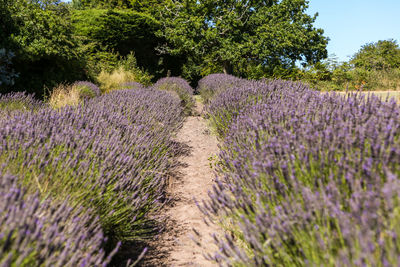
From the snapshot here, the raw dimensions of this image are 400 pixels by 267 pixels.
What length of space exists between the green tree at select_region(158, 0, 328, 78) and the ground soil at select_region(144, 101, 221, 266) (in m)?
9.40

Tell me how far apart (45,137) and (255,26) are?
1422cm

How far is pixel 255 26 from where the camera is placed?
14.5 meters

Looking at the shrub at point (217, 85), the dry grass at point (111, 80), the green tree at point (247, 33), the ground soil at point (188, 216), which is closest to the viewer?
the ground soil at point (188, 216)

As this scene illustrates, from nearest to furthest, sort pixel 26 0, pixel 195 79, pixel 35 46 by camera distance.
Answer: pixel 35 46 < pixel 26 0 < pixel 195 79

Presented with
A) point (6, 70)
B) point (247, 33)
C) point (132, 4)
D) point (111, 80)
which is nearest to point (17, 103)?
point (6, 70)

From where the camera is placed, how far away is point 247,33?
14352mm

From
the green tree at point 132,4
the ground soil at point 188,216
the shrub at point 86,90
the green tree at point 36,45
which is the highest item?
the green tree at point 132,4

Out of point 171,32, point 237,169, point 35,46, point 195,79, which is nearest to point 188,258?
point 237,169

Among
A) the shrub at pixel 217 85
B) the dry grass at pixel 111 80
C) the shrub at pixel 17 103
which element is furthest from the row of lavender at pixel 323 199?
the dry grass at pixel 111 80

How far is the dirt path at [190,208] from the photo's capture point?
2242 millimetres

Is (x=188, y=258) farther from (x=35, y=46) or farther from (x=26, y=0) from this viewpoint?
(x=26, y=0)

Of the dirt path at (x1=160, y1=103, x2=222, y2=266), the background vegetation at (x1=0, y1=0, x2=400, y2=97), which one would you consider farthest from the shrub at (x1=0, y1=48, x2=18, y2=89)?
the dirt path at (x1=160, y1=103, x2=222, y2=266)

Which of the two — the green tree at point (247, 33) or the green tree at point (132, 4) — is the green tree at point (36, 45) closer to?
the green tree at point (247, 33)

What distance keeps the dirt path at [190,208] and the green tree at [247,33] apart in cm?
915
